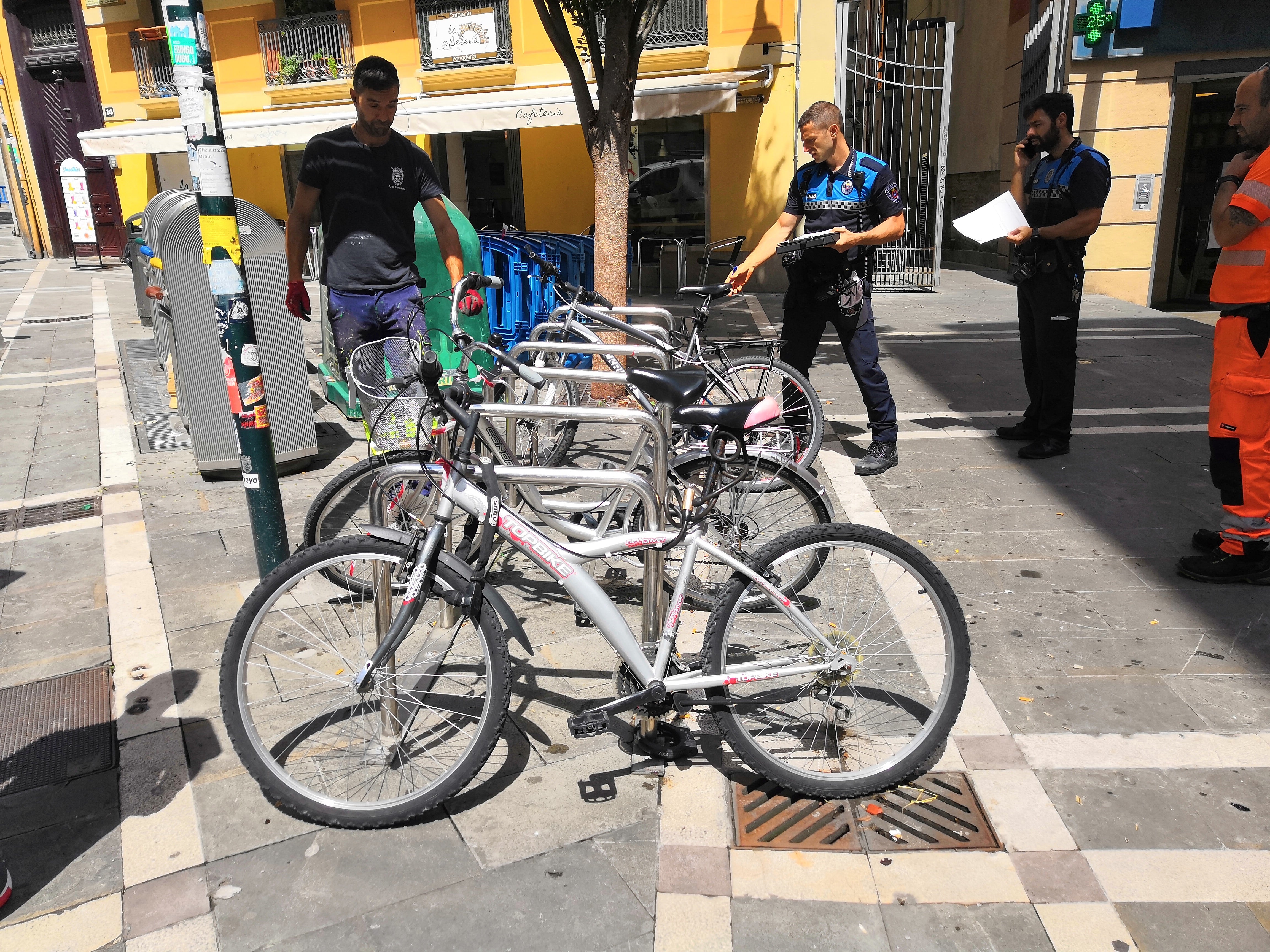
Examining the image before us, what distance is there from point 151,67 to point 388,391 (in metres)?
20.6

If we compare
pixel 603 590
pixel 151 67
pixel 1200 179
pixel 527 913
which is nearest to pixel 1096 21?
pixel 1200 179

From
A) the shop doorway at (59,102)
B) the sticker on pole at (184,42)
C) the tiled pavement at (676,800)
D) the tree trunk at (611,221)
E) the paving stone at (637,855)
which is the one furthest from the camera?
the shop doorway at (59,102)

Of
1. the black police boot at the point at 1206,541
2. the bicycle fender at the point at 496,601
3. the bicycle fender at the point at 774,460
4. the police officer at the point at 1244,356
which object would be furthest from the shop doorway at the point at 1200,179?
the bicycle fender at the point at 496,601

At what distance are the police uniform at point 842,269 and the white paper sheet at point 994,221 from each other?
0.38 m

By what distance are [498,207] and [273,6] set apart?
19.9 ft

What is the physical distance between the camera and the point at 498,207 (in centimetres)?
1769

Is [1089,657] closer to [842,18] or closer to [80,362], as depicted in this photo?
[80,362]

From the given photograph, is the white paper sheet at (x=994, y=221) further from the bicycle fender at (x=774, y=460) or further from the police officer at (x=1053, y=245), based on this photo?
the bicycle fender at (x=774, y=460)

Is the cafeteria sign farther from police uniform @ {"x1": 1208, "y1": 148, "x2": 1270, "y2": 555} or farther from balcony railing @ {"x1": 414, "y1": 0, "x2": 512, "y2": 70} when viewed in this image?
police uniform @ {"x1": 1208, "y1": 148, "x2": 1270, "y2": 555}

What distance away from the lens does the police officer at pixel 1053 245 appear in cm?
540

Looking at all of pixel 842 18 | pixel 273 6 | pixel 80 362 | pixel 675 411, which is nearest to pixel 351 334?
pixel 675 411

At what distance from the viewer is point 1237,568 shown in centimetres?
409

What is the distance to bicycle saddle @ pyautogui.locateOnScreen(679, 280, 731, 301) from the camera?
17.3 ft

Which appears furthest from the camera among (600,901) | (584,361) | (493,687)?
(584,361)
